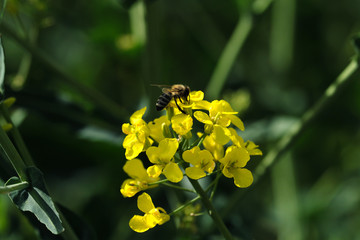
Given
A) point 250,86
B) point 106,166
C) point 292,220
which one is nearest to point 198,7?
point 250,86

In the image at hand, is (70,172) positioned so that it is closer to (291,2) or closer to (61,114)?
(61,114)

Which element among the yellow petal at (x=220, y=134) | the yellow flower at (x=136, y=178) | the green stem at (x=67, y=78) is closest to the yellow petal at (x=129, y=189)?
the yellow flower at (x=136, y=178)

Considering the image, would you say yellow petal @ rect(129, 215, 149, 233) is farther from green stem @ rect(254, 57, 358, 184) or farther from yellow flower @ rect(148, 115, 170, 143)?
green stem @ rect(254, 57, 358, 184)

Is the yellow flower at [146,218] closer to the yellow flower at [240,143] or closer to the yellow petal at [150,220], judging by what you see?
the yellow petal at [150,220]

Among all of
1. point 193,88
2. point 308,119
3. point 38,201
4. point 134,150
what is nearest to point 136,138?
point 134,150

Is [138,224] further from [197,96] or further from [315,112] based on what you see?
[315,112]

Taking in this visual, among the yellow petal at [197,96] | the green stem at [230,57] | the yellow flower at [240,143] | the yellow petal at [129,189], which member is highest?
the green stem at [230,57]

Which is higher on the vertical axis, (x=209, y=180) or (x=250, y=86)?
(x=250, y=86)
